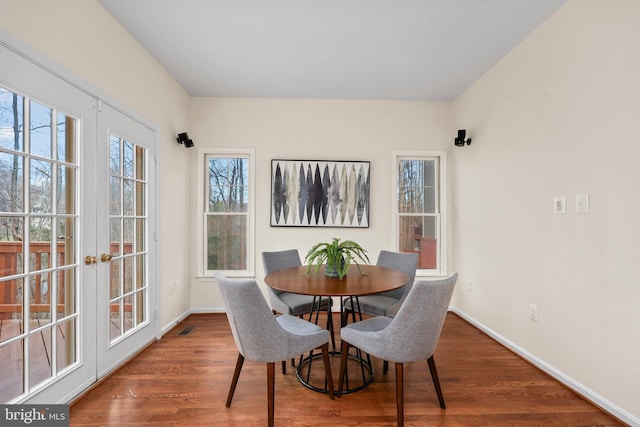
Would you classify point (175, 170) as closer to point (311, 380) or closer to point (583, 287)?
point (311, 380)

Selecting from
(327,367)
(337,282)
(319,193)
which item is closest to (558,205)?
(337,282)

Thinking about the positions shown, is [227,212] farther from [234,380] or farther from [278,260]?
[234,380]

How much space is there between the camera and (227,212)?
11.9 feet

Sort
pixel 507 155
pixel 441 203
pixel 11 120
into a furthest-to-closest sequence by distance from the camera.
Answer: pixel 441 203
pixel 507 155
pixel 11 120

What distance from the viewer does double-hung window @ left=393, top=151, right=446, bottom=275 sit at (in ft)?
12.2

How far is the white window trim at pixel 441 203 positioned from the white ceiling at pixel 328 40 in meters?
0.77

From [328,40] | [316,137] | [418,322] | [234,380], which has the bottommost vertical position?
[234,380]

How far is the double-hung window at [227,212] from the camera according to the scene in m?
3.61

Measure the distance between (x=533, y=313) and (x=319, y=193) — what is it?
7.97ft

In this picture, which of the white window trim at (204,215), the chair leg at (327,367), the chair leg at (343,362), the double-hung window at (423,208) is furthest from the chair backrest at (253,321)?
the double-hung window at (423,208)

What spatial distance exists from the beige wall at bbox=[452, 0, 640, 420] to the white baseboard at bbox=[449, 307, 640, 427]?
3 centimetres

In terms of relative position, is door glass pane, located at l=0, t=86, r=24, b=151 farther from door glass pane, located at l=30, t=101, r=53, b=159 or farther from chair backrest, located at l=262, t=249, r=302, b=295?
chair backrest, located at l=262, t=249, r=302, b=295

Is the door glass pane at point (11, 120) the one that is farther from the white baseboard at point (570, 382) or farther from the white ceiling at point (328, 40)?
the white baseboard at point (570, 382)

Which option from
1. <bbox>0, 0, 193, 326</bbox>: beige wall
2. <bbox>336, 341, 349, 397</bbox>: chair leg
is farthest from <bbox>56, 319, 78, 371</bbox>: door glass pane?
<bbox>336, 341, 349, 397</bbox>: chair leg
